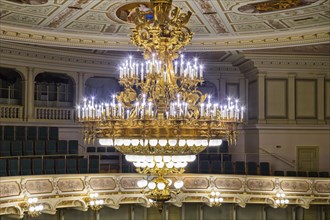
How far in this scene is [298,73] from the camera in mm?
16391

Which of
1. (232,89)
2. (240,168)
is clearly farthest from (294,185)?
(232,89)

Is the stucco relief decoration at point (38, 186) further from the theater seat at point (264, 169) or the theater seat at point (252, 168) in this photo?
the theater seat at point (264, 169)

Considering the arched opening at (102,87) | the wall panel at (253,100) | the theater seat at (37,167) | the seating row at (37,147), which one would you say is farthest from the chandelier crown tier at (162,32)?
the arched opening at (102,87)

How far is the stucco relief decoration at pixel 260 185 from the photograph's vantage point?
14.3m

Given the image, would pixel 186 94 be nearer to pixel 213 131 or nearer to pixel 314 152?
pixel 213 131

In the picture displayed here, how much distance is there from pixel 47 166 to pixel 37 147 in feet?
3.79

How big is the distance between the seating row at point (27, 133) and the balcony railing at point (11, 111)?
1.49 ft

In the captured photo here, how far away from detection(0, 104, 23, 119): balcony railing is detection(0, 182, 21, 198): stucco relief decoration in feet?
12.2

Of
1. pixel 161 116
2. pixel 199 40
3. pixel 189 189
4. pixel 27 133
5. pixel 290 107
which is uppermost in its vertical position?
pixel 199 40

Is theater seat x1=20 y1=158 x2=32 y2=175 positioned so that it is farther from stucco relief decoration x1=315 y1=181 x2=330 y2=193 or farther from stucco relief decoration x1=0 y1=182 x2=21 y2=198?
stucco relief decoration x1=315 y1=181 x2=330 y2=193

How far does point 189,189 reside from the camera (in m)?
14.6

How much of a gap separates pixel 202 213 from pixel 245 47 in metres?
5.98

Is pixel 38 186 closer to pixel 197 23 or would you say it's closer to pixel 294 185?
pixel 197 23

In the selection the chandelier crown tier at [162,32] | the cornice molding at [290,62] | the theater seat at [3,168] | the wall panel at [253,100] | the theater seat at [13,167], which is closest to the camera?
the chandelier crown tier at [162,32]
